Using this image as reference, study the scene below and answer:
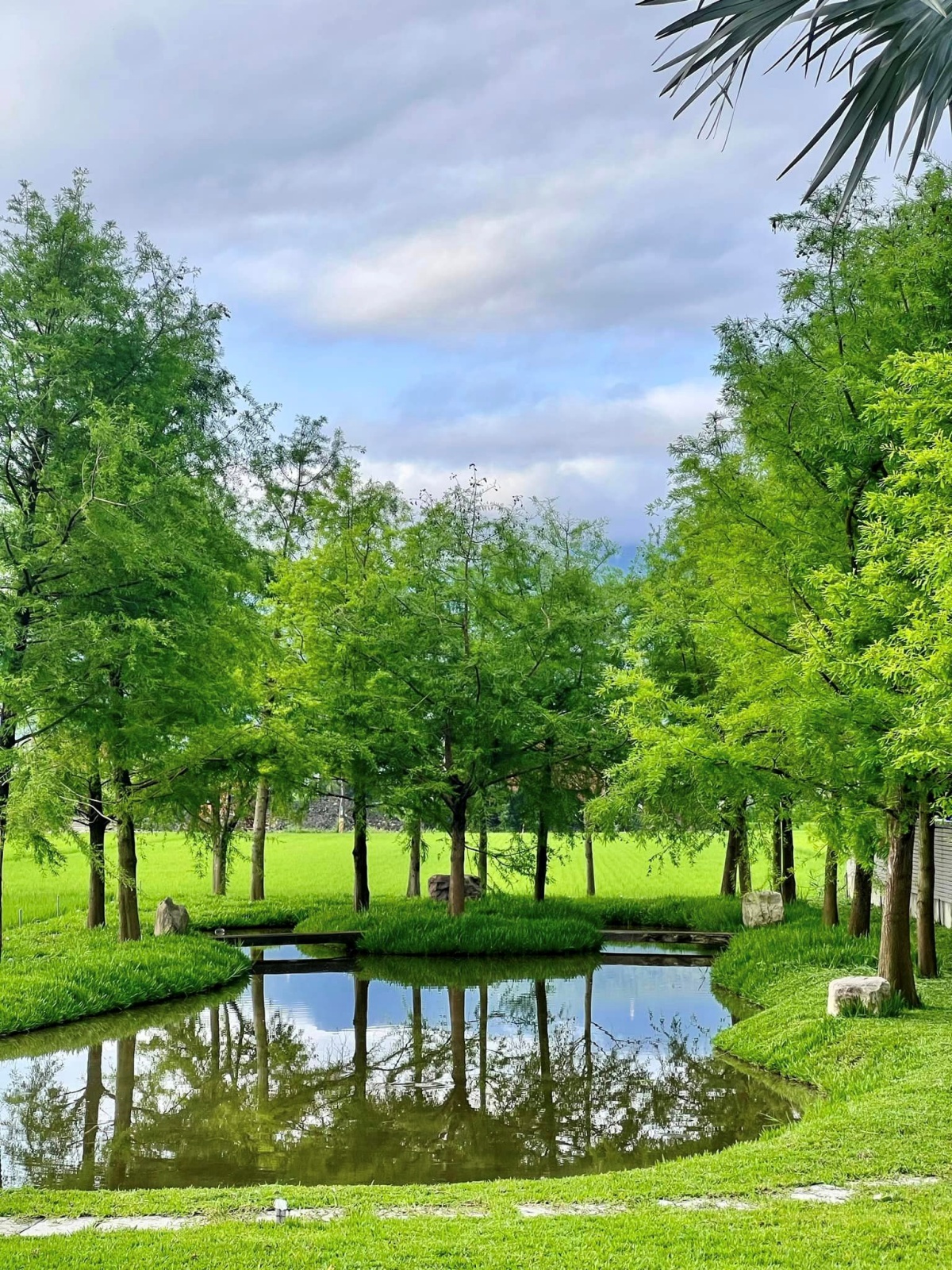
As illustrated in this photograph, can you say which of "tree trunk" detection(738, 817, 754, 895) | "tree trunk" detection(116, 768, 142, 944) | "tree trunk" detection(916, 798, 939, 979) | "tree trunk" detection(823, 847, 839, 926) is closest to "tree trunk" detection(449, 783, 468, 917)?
"tree trunk" detection(738, 817, 754, 895)

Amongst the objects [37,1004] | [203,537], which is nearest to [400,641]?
[203,537]

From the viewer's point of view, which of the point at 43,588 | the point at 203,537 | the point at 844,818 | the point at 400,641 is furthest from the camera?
the point at 400,641

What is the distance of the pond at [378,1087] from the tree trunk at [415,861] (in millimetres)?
7752

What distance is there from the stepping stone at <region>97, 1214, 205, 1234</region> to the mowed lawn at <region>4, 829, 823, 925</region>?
60.9 ft

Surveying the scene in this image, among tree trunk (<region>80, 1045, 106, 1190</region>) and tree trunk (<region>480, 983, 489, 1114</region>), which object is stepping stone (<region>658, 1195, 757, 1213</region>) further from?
tree trunk (<region>80, 1045, 106, 1190</region>)

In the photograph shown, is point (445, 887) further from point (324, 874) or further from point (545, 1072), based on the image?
point (545, 1072)

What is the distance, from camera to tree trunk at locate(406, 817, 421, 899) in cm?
2583

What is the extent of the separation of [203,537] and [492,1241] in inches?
507

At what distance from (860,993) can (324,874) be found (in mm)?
30666

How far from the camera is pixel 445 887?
2825 cm

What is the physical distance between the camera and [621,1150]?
9.24 metres

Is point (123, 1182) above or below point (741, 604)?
below

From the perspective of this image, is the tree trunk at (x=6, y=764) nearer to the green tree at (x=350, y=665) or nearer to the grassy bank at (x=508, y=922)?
the green tree at (x=350, y=665)

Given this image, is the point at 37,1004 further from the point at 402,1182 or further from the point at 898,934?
the point at 898,934
